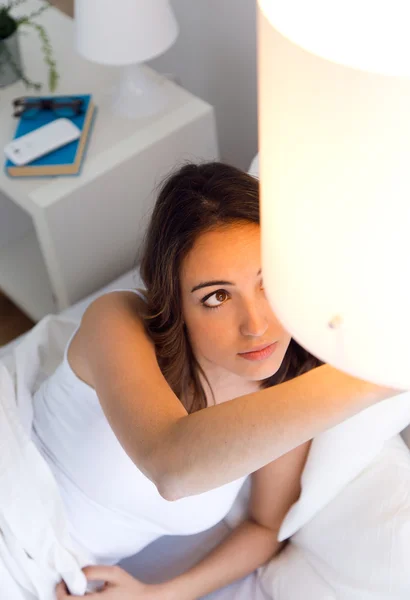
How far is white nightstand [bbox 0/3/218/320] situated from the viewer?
151 centimetres

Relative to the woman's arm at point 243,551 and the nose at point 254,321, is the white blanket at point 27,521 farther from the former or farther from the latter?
the nose at point 254,321

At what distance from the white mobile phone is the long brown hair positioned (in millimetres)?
574

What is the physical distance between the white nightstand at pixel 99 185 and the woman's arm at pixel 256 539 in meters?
0.57

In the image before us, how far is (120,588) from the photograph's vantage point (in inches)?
46.4

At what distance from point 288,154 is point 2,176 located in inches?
A: 48.4

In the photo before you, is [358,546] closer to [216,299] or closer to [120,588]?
[120,588]

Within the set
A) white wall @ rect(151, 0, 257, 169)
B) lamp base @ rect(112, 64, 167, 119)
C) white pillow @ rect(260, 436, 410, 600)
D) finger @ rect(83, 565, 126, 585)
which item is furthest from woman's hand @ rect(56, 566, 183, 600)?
white wall @ rect(151, 0, 257, 169)

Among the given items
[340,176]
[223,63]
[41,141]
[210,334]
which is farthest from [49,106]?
[340,176]

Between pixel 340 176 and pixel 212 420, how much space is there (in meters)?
0.35

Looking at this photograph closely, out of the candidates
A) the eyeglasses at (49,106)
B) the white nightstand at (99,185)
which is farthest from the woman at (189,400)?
the eyeglasses at (49,106)

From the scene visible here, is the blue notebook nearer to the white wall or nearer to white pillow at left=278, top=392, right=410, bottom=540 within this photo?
the white wall

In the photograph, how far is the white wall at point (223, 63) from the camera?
1.76 metres

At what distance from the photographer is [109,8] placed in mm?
1411

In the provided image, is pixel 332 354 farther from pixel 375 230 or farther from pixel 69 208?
pixel 69 208
